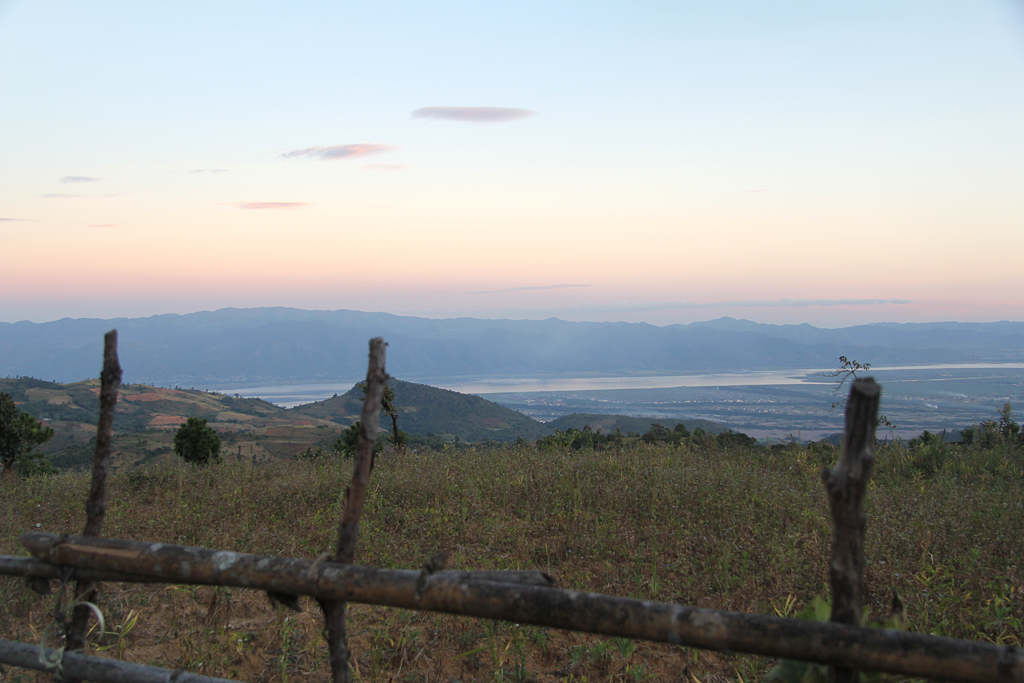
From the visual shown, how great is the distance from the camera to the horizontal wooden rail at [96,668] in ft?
8.81

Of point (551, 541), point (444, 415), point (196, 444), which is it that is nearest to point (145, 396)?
point (444, 415)

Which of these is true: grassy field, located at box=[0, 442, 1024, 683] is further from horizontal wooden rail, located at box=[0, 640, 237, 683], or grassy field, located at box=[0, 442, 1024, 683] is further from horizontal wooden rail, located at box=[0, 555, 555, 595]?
horizontal wooden rail, located at box=[0, 555, 555, 595]

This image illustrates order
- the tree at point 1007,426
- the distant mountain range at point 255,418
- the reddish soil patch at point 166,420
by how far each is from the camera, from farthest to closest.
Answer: the reddish soil patch at point 166,420 → the distant mountain range at point 255,418 → the tree at point 1007,426

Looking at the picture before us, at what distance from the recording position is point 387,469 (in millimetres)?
8062

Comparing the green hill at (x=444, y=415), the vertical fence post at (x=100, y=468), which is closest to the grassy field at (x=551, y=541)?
the vertical fence post at (x=100, y=468)

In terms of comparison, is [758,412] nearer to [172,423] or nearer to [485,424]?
[485,424]

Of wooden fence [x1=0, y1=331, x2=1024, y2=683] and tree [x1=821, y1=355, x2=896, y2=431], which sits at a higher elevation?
tree [x1=821, y1=355, x2=896, y2=431]

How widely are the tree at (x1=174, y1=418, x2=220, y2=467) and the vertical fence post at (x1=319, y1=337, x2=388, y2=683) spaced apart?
8.69m

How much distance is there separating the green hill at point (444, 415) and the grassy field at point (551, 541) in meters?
46.2

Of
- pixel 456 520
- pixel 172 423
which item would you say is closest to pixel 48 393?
pixel 172 423

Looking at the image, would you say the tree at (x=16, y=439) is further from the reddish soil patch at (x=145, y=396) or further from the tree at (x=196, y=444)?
Result: the reddish soil patch at (x=145, y=396)

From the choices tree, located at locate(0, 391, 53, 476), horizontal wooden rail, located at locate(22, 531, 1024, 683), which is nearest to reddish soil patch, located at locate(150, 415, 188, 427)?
tree, located at locate(0, 391, 53, 476)

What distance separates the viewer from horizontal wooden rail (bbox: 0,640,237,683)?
8.81 feet

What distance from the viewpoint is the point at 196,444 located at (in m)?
10.3
